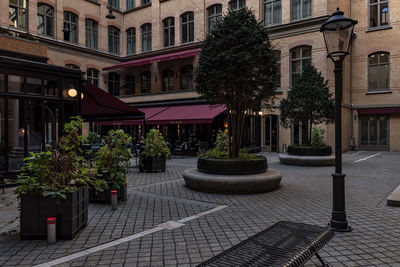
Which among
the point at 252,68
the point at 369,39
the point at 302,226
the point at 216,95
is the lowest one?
the point at 302,226

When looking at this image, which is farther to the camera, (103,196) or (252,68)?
(252,68)

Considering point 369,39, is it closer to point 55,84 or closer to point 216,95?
point 216,95

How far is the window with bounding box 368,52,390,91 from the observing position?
70.8ft

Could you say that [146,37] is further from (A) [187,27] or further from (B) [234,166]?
(B) [234,166]

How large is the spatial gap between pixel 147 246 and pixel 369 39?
2369 centimetres

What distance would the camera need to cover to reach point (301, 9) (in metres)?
20.7

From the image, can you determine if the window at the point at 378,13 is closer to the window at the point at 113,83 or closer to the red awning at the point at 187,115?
the red awning at the point at 187,115

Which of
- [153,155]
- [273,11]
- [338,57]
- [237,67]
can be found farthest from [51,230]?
[273,11]

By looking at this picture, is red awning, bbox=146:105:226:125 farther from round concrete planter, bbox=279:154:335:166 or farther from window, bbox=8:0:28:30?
window, bbox=8:0:28:30

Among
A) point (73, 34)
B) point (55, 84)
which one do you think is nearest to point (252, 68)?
point (55, 84)

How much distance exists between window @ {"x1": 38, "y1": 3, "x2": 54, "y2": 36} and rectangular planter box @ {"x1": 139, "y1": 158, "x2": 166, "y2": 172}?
17.4m

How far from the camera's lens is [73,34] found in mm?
25422

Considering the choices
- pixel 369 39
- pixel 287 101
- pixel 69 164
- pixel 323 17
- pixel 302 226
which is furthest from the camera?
pixel 369 39

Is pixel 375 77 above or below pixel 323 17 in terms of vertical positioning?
below
